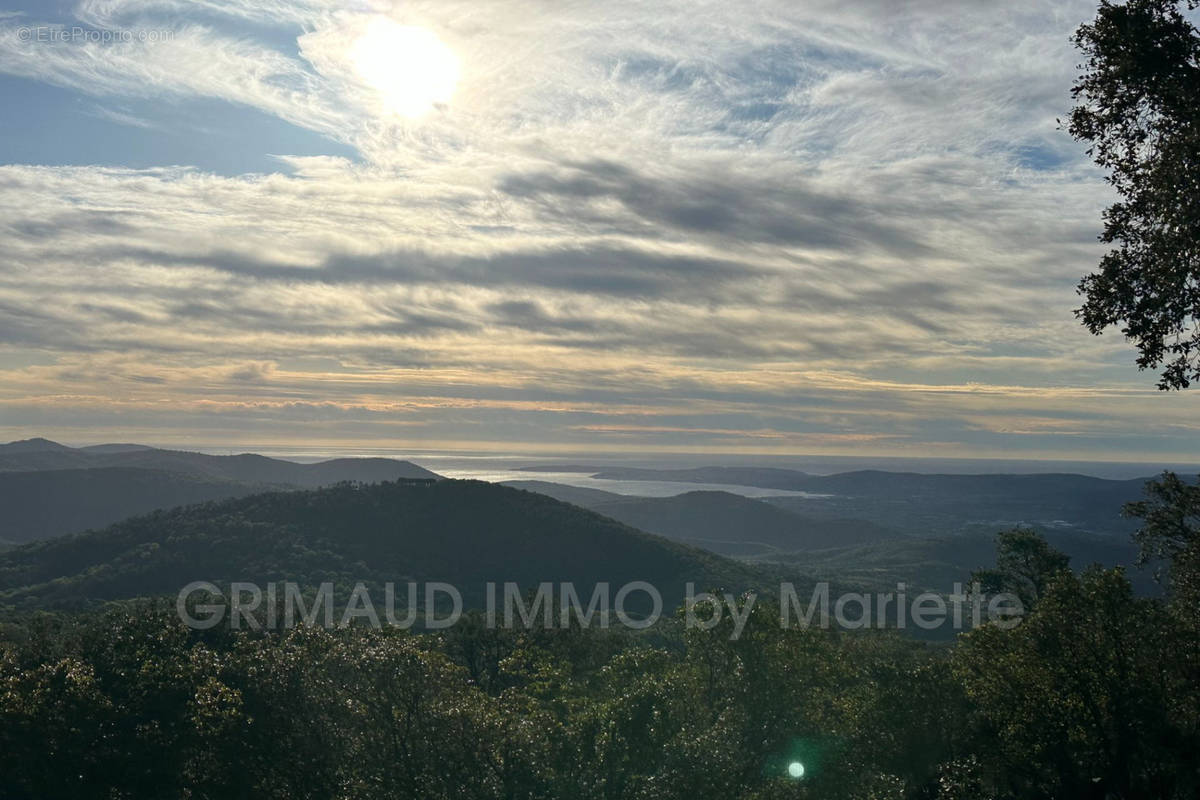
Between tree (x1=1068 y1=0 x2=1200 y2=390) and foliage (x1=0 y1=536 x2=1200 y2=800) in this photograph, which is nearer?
tree (x1=1068 y1=0 x2=1200 y2=390)

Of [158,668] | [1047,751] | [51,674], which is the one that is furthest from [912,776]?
[51,674]

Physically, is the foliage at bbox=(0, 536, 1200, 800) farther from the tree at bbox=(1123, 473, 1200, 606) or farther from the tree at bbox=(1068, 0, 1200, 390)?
the tree at bbox=(1068, 0, 1200, 390)

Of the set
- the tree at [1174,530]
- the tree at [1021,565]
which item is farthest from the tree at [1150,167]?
the tree at [1021,565]

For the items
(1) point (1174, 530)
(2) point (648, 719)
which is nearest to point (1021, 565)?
(1) point (1174, 530)

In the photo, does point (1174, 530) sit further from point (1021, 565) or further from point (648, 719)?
point (1021, 565)

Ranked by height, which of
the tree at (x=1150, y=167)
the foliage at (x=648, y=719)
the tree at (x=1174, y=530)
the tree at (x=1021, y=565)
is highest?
the tree at (x=1150, y=167)

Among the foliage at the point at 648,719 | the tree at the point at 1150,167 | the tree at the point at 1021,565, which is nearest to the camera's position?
the tree at the point at 1150,167

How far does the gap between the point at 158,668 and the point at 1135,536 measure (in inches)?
1600

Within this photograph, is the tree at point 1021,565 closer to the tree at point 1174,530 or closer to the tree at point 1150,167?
the tree at point 1174,530

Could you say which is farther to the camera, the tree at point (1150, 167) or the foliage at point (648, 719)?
the foliage at point (648, 719)

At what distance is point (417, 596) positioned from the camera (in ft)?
602

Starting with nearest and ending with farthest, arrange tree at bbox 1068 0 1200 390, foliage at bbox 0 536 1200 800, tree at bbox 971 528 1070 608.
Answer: tree at bbox 1068 0 1200 390 < foliage at bbox 0 536 1200 800 < tree at bbox 971 528 1070 608

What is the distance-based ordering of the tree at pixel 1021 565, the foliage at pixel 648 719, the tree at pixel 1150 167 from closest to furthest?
the tree at pixel 1150 167 < the foliage at pixel 648 719 < the tree at pixel 1021 565

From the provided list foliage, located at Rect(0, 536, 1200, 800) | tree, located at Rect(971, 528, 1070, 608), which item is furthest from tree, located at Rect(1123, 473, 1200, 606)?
tree, located at Rect(971, 528, 1070, 608)
